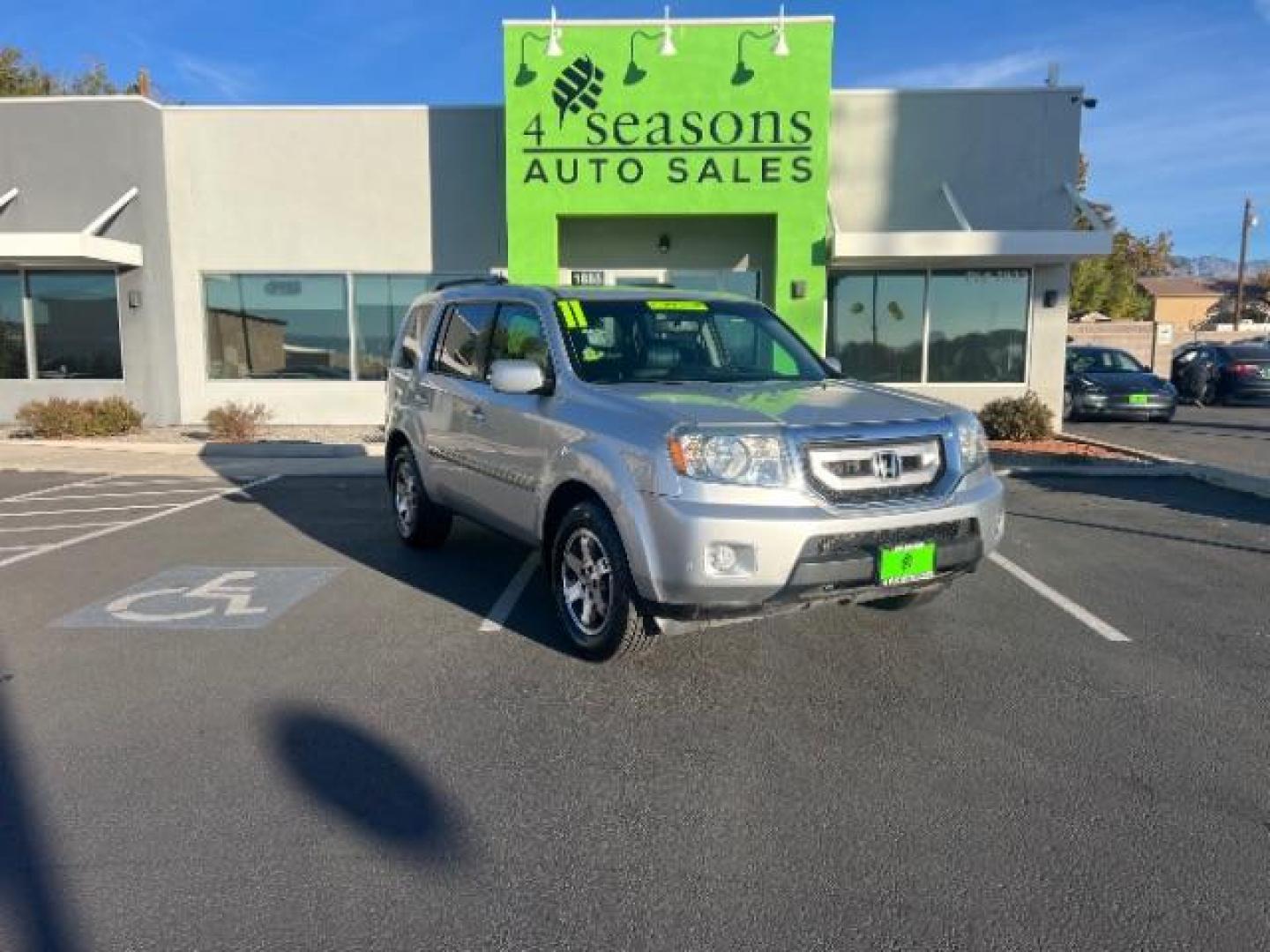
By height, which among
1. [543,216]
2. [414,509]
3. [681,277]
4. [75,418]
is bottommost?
[414,509]

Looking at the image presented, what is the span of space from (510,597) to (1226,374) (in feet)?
74.4

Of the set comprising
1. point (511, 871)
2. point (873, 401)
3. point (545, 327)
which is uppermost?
point (545, 327)

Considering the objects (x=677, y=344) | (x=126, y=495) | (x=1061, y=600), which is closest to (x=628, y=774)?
(x=677, y=344)

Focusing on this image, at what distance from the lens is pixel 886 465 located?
424cm

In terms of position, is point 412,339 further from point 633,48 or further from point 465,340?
point 633,48

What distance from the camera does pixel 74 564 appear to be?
276 inches

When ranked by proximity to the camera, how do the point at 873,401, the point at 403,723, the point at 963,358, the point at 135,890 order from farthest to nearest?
the point at 963,358 < the point at 873,401 < the point at 403,723 < the point at 135,890

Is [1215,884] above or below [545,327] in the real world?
below

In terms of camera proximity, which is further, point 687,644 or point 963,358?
point 963,358

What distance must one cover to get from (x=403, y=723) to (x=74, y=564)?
14.3ft

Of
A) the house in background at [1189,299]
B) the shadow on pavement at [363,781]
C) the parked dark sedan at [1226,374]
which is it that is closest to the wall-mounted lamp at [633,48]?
the shadow on pavement at [363,781]

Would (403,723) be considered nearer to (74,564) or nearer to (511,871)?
(511,871)

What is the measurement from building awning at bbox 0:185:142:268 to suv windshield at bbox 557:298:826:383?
11.7m

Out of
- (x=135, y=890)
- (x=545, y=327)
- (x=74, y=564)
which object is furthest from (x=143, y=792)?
(x=74, y=564)
